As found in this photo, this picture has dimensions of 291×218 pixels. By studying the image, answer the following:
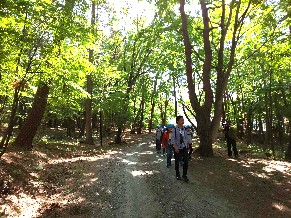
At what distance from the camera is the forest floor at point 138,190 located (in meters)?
6.96

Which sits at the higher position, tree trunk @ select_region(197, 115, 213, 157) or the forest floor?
tree trunk @ select_region(197, 115, 213, 157)

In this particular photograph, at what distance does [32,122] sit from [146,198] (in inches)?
379

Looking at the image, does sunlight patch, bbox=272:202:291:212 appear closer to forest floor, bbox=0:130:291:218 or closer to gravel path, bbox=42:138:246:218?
forest floor, bbox=0:130:291:218

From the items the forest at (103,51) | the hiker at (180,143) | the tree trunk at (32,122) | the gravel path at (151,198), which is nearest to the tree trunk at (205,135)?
the forest at (103,51)

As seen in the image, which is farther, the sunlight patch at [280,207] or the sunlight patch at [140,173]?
the sunlight patch at [140,173]

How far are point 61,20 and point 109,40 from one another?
2567 centimetres

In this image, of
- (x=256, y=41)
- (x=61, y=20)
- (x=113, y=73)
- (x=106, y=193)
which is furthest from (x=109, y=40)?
(x=106, y=193)

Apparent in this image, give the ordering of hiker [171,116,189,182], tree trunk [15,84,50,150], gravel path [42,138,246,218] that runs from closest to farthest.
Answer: gravel path [42,138,246,218], hiker [171,116,189,182], tree trunk [15,84,50,150]

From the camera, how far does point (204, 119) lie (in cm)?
1474

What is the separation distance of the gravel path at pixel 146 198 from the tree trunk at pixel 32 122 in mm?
5309

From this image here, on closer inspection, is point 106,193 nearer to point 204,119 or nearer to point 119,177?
point 119,177

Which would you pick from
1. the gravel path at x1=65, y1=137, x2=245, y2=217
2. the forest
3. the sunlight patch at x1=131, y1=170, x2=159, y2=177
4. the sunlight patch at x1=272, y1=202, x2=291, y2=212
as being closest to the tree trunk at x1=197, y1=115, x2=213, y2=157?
the forest

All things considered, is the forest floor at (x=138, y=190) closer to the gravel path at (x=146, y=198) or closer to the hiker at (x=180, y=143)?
the gravel path at (x=146, y=198)

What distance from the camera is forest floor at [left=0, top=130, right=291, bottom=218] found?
6.96 m
